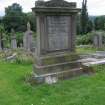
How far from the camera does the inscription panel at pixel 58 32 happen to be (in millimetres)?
7047

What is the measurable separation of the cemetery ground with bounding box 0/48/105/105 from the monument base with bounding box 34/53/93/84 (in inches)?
9.2

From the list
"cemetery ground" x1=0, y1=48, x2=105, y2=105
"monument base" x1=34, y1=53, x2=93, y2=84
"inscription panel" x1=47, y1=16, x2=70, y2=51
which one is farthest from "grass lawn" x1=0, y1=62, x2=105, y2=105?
"inscription panel" x1=47, y1=16, x2=70, y2=51

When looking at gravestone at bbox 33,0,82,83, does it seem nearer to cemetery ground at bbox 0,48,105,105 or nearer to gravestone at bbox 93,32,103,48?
cemetery ground at bbox 0,48,105,105

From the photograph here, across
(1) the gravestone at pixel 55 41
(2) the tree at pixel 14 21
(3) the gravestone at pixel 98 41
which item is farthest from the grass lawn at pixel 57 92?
(2) the tree at pixel 14 21

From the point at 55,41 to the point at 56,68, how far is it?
35.2 inches

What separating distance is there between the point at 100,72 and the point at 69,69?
1118 mm

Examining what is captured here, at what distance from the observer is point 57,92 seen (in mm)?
5891

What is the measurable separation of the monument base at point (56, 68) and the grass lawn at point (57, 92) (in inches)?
10.3

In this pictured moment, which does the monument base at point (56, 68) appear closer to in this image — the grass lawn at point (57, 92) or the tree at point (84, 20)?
the grass lawn at point (57, 92)

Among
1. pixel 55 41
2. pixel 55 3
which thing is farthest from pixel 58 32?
pixel 55 3

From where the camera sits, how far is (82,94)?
220 inches

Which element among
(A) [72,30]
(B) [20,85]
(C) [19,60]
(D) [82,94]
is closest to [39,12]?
(A) [72,30]

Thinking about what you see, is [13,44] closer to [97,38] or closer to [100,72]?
[97,38]

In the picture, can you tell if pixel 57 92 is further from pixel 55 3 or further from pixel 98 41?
pixel 98 41
